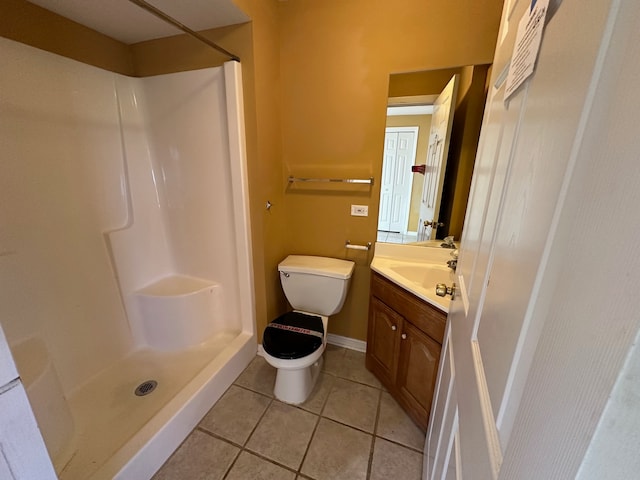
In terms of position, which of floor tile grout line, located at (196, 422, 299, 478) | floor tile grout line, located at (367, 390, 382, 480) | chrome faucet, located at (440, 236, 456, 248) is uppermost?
chrome faucet, located at (440, 236, 456, 248)

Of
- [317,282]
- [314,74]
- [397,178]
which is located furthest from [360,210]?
[314,74]

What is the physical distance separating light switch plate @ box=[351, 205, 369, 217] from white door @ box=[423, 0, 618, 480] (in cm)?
100

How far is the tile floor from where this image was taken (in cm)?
121

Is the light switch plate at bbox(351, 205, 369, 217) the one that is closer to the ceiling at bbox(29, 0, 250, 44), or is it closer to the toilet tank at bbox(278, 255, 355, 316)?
the toilet tank at bbox(278, 255, 355, 316)

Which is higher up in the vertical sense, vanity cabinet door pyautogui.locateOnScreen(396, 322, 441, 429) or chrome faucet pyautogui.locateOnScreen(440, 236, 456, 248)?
chrome faucet pyautogui.locateOnScreen(440, 236, 456, 248)

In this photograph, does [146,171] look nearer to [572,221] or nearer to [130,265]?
[130,265]

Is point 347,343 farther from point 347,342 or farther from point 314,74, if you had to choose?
point 314,74

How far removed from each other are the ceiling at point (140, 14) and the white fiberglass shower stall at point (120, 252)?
22 centimetres

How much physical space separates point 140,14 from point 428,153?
179 centimetres

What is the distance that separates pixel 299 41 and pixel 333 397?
7.36ft

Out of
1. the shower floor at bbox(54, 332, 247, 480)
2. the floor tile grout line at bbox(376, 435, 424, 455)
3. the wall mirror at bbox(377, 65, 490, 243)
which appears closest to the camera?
the shower floor at bbox(54, 332, 247, 480)

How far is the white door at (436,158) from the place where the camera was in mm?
1422

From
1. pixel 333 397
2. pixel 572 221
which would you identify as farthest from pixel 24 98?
pixel 333 397

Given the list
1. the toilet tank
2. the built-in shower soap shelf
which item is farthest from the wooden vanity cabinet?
the built-in shower soap shelf
